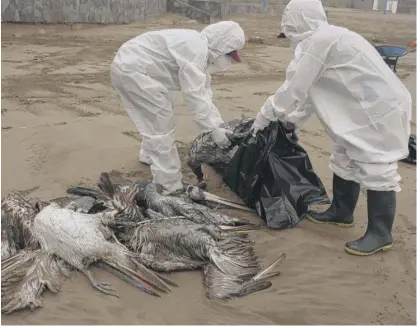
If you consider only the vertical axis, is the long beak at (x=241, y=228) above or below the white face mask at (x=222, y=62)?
below

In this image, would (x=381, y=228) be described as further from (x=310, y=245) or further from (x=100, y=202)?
(x=100, y=202)

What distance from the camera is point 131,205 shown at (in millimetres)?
3428

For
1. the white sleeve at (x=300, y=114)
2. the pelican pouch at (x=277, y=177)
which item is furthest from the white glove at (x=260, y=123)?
the white sleeve at (x=300, y=114)

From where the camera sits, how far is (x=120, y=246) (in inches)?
123

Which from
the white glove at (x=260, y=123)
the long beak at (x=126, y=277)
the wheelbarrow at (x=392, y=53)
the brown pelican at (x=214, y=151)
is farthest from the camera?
the wheelbarrow at (x=392, y=53)

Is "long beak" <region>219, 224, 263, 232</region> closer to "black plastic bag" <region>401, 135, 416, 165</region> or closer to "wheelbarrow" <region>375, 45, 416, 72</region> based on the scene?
"black plastic bag" <region>401, 135, 416, 165</region>

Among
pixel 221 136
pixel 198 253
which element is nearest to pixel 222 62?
pixel 221 136

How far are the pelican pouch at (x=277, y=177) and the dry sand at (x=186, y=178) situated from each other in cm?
15

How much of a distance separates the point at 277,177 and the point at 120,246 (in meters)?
1.28

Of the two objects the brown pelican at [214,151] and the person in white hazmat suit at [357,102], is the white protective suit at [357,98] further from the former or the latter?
the brown pelican at [214,151]

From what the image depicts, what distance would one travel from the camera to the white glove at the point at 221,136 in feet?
12.5

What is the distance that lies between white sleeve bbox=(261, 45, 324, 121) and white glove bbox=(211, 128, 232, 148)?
0.40 meters

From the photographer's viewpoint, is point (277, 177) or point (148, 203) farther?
point (277, 177)

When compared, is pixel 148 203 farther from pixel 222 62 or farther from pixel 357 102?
pixel 357 102
